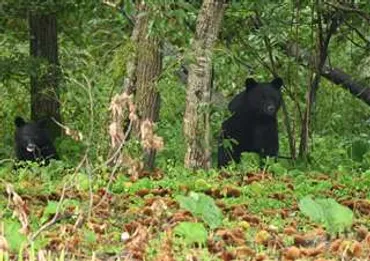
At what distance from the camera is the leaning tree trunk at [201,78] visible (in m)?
9.23

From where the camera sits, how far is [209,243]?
18.1 feet

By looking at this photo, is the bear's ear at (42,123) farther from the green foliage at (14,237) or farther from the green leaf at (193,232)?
the green leaf at (193,232)

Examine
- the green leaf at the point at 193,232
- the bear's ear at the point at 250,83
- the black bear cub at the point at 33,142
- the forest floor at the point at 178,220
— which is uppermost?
the bear's ear at the point at 250,83

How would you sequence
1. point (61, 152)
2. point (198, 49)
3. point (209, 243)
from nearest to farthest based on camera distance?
point (209, 243), point (198, 49), point (61, 152)

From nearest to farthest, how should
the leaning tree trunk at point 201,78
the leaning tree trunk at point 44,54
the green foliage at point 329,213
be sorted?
the green foliage at point 329,213 → the leaning tree trunk at point 201,78 → the leaning tree trunk at point 44,54

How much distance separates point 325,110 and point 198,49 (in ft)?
29.9

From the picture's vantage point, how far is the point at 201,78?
930cm

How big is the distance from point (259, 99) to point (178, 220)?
6.95m

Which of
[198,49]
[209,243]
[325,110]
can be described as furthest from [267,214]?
[325,110]

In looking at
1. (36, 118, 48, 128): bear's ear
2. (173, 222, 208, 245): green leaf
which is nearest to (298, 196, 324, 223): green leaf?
(173, 222, 208, 245): green leaf

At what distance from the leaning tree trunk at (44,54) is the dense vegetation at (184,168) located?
286mm

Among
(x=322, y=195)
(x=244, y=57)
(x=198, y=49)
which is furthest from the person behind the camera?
(x=244, y=57)

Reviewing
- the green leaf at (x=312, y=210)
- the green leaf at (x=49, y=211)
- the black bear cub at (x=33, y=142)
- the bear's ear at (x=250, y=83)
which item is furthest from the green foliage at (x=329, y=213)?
the black bear cub at (x=33, y=142)

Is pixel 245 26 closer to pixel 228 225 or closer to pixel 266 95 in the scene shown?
pixel 266 95
